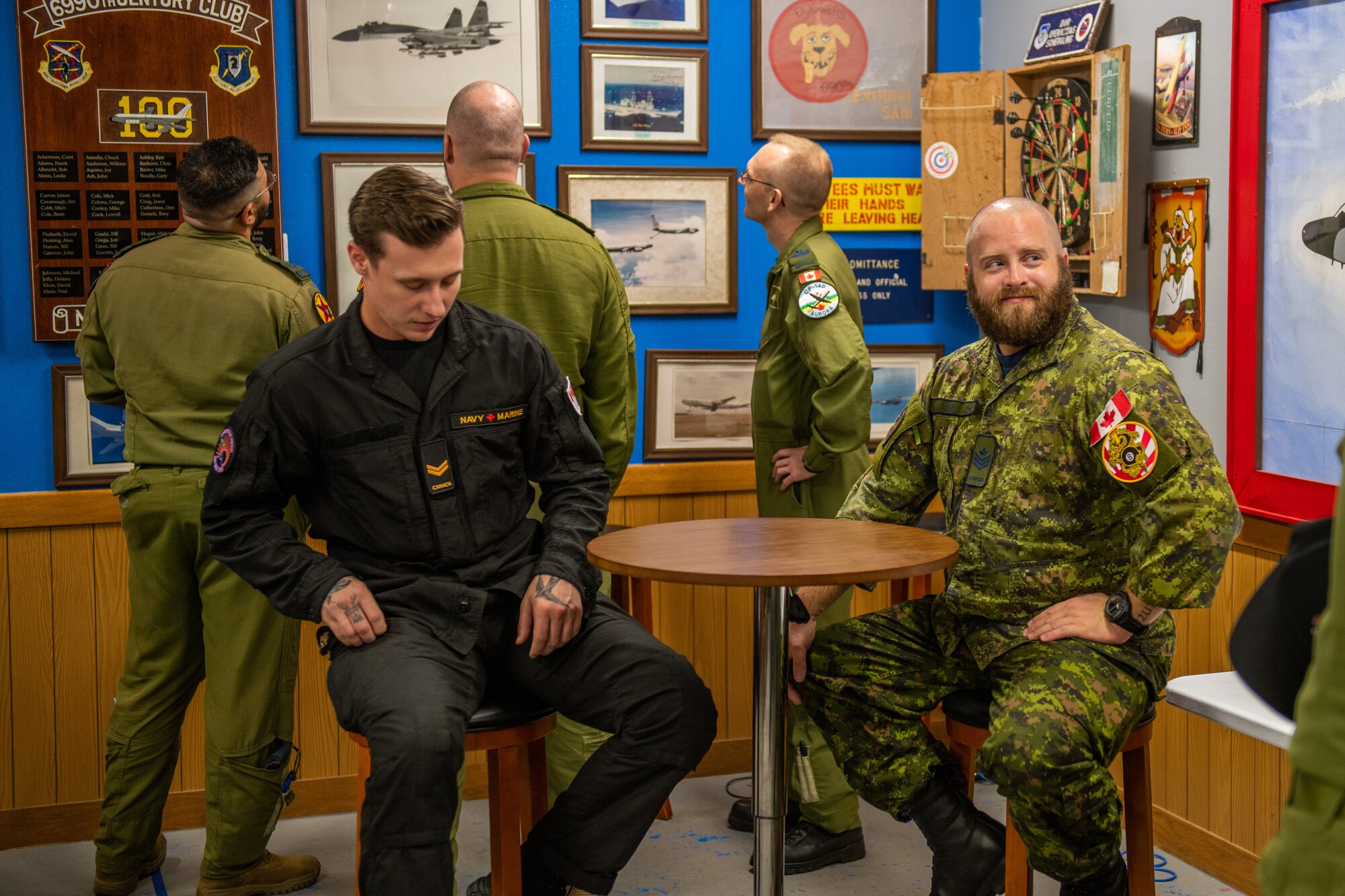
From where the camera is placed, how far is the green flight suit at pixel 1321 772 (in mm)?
933

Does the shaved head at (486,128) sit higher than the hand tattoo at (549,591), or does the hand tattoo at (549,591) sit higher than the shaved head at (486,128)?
the shaved head at (486,128)

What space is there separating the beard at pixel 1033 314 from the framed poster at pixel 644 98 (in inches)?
57.0

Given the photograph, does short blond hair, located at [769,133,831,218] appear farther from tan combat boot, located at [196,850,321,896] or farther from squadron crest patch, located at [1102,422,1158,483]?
tan combat boot, located at [196,850,321,896]

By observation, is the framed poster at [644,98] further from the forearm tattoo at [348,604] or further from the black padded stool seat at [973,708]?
the black padded stool seat at [973,708]

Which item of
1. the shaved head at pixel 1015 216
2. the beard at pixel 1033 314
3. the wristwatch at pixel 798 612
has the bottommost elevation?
the wristwatch at pixel 798 612

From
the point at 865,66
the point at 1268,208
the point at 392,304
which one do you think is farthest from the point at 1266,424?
the point at 392,304

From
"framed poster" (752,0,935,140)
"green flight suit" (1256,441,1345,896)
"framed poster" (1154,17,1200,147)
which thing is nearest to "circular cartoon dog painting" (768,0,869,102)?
"framed poster" (752,0,935,140)

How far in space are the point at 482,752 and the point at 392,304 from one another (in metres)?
1.78

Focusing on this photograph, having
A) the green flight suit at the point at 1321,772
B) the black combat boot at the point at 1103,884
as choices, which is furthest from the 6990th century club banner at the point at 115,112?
the green flight suit at the point at 1321,772

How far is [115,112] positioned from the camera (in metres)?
3.30

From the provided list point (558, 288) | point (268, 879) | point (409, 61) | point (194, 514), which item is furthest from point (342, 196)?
point (268, 879)

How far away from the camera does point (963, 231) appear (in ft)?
12.3

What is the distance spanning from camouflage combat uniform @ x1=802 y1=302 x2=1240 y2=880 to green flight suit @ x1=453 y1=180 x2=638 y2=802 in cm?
62

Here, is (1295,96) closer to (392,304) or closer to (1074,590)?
(1074,590)
